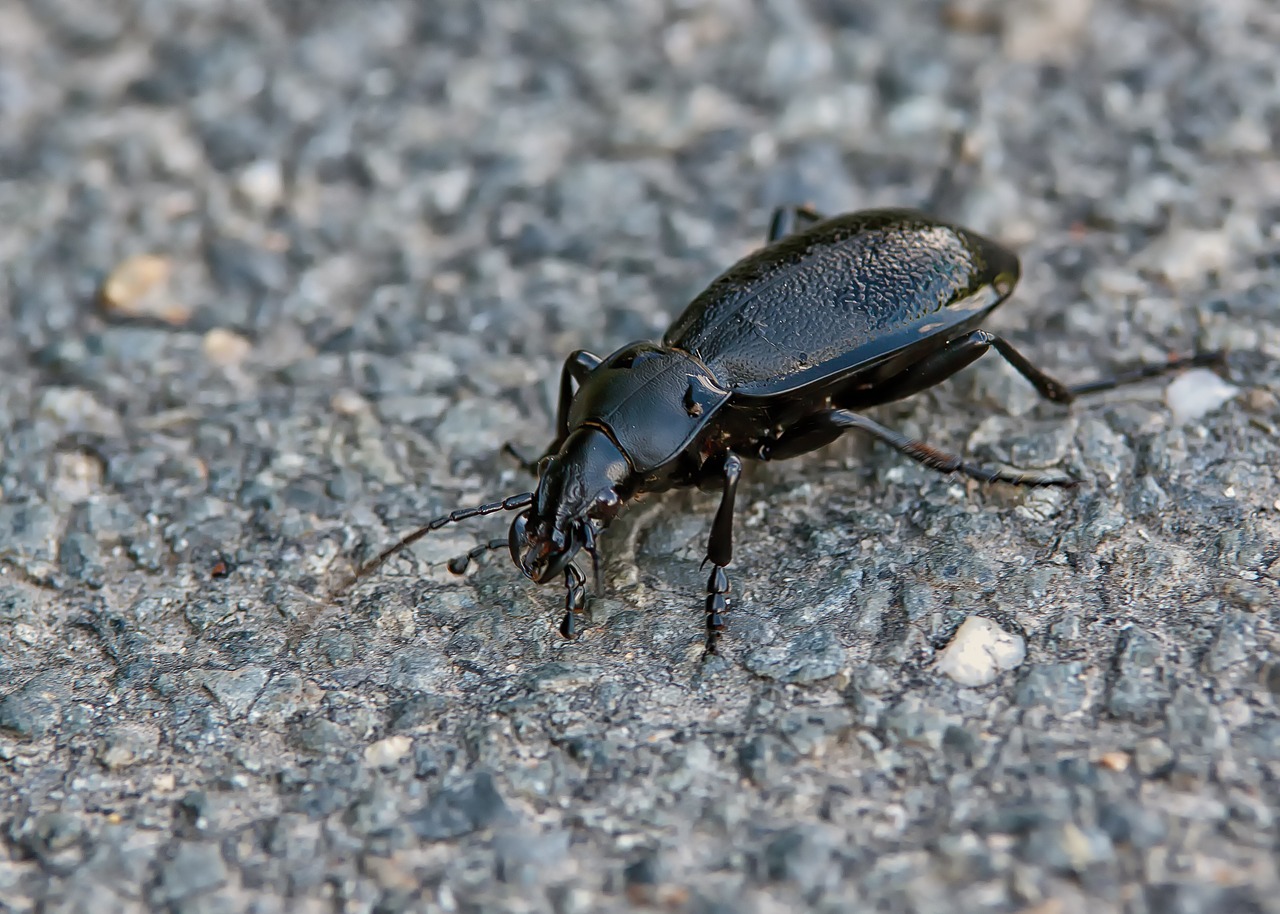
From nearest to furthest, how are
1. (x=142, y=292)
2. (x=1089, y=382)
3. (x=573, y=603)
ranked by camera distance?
(x=573, y=603)
(x=1089, y=382)
(x=142, y=292)

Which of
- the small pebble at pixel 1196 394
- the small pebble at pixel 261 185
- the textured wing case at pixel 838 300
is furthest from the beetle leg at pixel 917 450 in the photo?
the small pebble at pixel 261 185

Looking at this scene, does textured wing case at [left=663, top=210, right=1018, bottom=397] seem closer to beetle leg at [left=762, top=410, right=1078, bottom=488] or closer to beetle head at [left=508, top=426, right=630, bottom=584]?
beetle leg at [left=762, top=410, right=1078, bottom=488]

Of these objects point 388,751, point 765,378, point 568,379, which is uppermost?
point 765,378

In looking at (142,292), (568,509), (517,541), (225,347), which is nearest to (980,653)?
(568,509)

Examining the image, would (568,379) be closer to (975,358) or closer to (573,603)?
(573,603)

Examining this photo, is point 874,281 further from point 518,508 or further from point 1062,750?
point 1062,750

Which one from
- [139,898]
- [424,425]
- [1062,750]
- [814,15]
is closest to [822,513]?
[1062,750]
